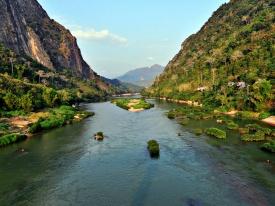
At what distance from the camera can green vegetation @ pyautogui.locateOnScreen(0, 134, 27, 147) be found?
274 feet

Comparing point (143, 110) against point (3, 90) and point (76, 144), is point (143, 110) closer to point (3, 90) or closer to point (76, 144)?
point (3, 90)

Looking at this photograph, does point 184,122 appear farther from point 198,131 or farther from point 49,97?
point 49,97

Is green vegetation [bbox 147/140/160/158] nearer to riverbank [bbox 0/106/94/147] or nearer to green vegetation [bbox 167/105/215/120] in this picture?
riverbank [bbox 0/106/94/147]

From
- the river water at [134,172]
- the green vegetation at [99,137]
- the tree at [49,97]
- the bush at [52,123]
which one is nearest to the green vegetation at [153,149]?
the river water at [134,172]

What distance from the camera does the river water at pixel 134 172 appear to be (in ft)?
164

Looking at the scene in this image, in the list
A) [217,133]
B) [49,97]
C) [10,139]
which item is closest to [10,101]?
[49,97]

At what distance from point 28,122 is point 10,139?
89.4 ft

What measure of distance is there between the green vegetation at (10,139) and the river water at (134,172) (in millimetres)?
2613

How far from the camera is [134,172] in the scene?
2432 inches

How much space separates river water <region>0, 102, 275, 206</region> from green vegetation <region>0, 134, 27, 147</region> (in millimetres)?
2613

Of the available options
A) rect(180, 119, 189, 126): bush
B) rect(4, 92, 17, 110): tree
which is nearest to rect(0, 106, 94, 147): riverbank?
rect(4, 92, 17, 110): tree

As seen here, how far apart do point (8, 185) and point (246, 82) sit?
10922 centimetres

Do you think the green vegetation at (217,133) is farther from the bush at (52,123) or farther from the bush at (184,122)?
the bush at (52,123)

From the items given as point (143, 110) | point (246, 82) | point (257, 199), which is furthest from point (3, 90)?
point (257, 199)
